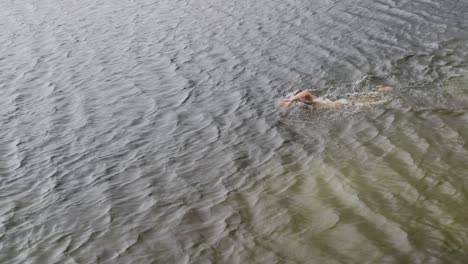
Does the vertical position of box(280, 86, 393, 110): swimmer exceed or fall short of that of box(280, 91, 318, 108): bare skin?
it falls short

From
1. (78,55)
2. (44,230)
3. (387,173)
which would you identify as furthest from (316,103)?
(78,55)

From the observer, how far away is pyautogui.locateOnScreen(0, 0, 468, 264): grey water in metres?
7.71

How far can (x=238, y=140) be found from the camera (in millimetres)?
10719

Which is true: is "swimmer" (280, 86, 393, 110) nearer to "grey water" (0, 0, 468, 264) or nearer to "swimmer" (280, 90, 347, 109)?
"swimmer" (280, 90, 347, 109)

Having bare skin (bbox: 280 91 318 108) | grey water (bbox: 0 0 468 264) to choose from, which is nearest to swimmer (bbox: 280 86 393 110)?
bare skin (bbox: 280 91 318 108)

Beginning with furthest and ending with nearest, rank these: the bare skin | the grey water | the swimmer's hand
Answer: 1. the swimmer's hand
2. the bare skin
3. the grey water

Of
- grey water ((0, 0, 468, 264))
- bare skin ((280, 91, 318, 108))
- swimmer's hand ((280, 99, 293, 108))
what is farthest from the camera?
swimmer's hand ((280, 99, 293, 108))

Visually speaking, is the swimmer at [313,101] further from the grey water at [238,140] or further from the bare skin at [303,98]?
the grey water at [238,140]

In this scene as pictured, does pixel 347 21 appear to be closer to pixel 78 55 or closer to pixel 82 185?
pixel 78 55

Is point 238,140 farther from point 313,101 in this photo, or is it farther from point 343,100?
point 343,100

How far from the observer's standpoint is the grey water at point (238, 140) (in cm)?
771

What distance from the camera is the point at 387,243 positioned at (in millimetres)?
7156

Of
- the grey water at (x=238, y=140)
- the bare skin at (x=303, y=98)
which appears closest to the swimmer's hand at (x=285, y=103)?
the bare skin at (x=303, y=98)

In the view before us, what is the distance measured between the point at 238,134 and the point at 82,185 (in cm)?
315
